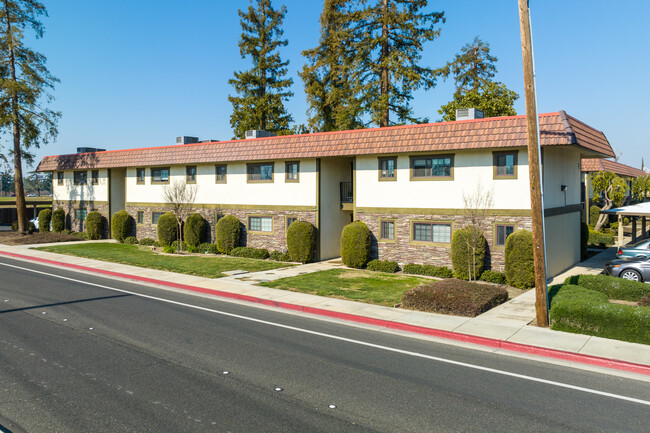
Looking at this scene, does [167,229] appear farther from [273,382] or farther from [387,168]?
[273,382]

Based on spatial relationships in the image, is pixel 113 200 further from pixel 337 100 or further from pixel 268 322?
pixel 268 322

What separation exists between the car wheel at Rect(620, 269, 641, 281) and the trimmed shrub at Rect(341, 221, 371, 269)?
10082mm

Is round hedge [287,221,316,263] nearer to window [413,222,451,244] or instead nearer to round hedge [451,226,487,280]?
window [413,222,451,244]

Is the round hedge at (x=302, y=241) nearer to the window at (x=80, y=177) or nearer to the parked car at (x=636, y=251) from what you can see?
the parked car at (x=636, y=251)

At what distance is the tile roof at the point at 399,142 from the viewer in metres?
18.1

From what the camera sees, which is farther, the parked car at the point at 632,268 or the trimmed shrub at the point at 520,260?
the parked car at the point at 632,268

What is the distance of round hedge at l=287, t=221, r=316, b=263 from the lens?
2380 cm

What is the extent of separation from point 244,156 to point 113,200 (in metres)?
15.1

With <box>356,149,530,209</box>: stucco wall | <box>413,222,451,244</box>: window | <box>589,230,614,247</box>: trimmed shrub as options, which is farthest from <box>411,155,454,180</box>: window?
<box>589,230,614,247</box>: trimmed shrub

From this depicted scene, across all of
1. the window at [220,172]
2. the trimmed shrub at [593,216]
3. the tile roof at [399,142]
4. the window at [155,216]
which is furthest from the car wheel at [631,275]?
the window at [155,216]

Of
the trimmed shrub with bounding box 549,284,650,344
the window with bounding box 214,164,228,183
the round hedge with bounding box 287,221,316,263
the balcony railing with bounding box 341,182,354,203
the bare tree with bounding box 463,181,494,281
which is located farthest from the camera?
the window with bounding box 214,164,228,183

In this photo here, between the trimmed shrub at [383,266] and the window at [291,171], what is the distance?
623 centimetres

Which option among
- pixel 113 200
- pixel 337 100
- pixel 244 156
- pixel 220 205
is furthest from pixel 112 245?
pixel 337 100

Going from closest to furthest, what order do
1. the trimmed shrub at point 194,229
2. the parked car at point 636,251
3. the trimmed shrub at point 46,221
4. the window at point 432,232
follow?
1. the parked car at point 636,251
2. the window at point 432,232
3. the trimmed shrub at point 194,229
4. the trimmed shrub at point 46,221
